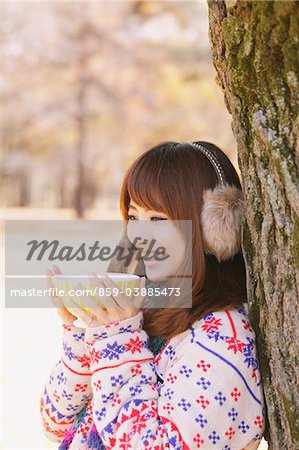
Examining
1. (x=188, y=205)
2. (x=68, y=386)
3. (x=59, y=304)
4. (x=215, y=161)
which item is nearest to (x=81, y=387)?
(x=68, y=386)

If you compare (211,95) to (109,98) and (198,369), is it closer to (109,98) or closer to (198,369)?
(109,98)

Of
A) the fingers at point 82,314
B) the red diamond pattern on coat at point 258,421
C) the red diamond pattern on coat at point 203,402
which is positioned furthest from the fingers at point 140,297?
the red diamond pattern on coat at point 258,421

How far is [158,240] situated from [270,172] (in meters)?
0.44

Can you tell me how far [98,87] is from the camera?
2061 centimetres

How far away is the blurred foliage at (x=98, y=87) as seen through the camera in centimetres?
2011

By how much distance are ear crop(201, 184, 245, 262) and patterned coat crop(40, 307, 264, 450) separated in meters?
0.19

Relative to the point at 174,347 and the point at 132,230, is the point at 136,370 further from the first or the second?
the point at 132,230

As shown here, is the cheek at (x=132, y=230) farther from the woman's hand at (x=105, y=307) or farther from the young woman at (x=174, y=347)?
the woman's hand at (x=105, y=307)

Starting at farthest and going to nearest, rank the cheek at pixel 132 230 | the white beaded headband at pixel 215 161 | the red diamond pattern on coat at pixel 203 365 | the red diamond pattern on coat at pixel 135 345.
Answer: the cheek at pixel 132 230 → the white beaded headband at pixel 215 161 → the red diamond pattern on coat at pixel 135 345 → the red diamond pattern on coat at pixel 203 365

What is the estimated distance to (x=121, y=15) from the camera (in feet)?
71.2

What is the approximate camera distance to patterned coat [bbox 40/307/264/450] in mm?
1860

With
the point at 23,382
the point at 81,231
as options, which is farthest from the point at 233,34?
the point at 81,231

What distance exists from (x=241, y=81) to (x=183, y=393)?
834 millimetres

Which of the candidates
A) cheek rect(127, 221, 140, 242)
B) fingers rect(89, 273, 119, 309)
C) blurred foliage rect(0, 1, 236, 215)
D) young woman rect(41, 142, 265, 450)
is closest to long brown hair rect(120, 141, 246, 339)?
young woman rect(41, 142, 265, 450)
